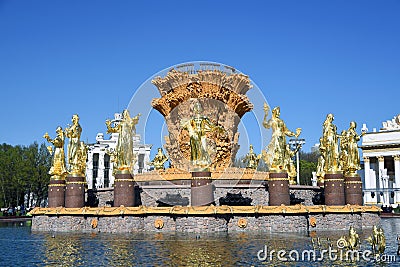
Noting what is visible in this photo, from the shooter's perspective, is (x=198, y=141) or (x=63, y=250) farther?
(x=198, y=141)

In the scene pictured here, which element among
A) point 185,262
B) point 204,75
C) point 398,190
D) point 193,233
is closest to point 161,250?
point 185,262

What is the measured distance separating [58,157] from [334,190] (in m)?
15.8

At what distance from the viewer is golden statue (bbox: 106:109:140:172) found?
24.4m

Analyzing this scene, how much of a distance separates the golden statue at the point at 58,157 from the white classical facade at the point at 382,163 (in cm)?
4298

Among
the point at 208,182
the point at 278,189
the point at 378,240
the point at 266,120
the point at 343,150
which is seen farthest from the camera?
the point at 266,120

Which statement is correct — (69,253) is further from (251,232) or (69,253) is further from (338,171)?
(338,171)

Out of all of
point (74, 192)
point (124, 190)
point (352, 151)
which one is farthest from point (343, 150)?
point (74, 192)

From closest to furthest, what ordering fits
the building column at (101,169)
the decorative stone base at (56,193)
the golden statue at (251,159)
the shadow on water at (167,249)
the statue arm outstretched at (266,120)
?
the shadow on water at (167,249) → the decorative stone base at (56,193) → the statue arm outstretched at (266,120) → the golden statue at (251,159) → the building column at (101,169)

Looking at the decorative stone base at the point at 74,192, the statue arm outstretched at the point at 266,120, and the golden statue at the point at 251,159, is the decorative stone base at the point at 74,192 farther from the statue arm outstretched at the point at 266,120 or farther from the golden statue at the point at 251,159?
the golden statue at the point at 251,159

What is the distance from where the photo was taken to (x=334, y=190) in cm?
2517

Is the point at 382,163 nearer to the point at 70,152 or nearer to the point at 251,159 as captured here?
the point at 251,159

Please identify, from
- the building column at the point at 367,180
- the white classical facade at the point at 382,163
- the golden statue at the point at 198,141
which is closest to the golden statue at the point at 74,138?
the golden statue at the point at 198,141

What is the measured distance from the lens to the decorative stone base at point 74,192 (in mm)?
Answer: 25047

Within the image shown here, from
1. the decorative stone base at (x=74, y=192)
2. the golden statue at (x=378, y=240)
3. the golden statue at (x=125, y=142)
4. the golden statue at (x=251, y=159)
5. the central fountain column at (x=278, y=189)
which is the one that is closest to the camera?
the golden statue at (x=378, y=240)
